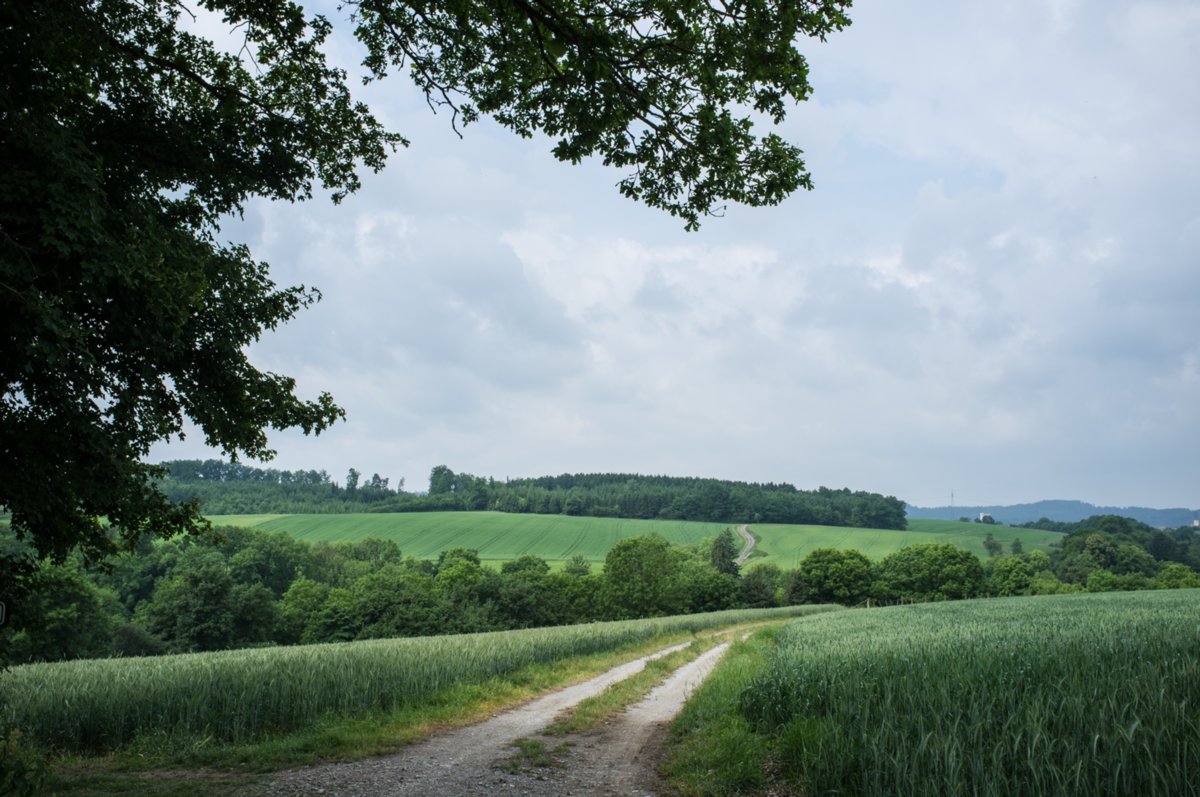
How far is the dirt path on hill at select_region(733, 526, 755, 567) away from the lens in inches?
4268

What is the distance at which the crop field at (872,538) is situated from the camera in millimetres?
109688

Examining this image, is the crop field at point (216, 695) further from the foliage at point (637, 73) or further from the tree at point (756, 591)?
the tree at point (756, 591)

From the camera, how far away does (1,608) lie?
5.13m

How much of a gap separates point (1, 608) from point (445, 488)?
165 metres

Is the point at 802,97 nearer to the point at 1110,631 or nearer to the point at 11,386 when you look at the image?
the point at 11,386

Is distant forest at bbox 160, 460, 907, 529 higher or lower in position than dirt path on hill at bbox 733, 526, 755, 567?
higher

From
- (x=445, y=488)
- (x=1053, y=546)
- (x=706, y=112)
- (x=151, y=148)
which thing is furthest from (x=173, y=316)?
(x=445, y=488)

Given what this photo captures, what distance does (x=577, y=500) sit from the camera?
474 feet

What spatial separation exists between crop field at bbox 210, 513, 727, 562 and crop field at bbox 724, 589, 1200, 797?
90418 mm

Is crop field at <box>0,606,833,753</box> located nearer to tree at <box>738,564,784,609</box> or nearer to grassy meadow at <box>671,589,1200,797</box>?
grassy meadow at <box>671,589,1200,797</box>

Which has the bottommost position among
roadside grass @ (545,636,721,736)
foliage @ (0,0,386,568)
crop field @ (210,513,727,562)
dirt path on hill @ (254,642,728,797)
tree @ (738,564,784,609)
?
tree @ (738,564,784,609)

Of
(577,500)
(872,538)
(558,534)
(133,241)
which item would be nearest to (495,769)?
(133,241)

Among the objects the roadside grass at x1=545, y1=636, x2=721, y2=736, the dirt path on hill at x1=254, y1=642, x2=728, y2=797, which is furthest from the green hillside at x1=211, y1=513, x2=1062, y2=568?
the dirt path on hill at x1=254, y1=642, x2=728, y2=797

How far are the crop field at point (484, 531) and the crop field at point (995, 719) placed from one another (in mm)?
90418
